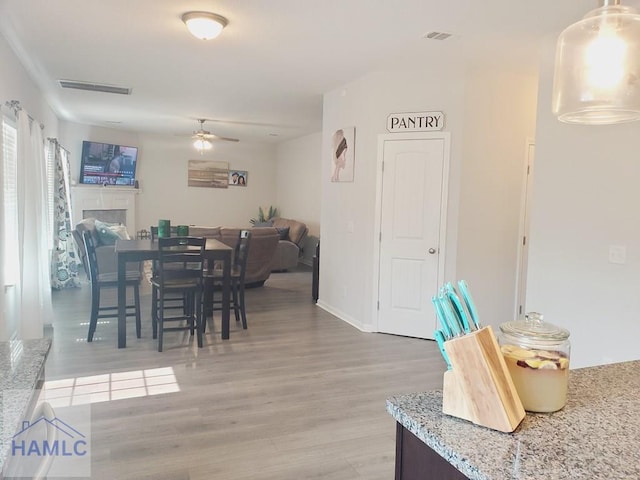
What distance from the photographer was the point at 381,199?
4.95 m

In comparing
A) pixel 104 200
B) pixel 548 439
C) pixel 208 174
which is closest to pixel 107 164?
pixel 104 200

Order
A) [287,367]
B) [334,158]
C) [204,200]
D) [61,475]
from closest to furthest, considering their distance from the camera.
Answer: [61,475] → [287,367] → [334,158] → [204,200]

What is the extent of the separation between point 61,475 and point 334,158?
428 centimetres

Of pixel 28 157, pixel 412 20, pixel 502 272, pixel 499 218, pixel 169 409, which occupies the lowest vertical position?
pixel 169 409

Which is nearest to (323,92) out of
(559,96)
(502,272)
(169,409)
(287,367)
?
(502,272)

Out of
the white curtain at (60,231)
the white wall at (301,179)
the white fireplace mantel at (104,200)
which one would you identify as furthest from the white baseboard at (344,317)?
the white fireplace mantel at (104,200)

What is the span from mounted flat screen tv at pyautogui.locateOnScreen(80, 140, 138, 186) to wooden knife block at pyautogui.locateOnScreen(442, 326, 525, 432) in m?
9.35

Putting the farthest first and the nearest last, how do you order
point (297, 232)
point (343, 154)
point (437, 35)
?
point (297, 232) < point (343, 154) < point (437, 35)

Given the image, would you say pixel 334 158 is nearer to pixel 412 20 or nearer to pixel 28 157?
pixel 412 20

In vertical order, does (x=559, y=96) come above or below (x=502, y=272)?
above

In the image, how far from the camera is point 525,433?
1.12 meters

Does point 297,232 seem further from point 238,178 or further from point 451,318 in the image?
point 451,318

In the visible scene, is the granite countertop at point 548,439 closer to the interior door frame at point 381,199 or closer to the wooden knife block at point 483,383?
the wooden knife block at point 483,383

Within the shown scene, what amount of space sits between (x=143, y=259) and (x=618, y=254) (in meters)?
3.80
